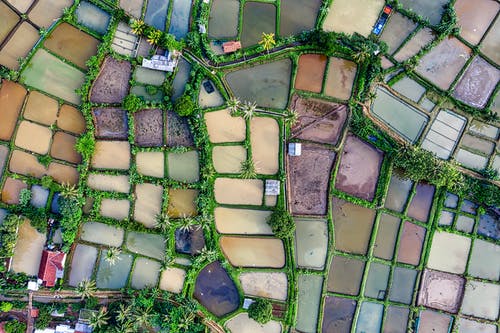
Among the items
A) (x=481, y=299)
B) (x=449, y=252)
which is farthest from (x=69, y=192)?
(x=481, y=299)

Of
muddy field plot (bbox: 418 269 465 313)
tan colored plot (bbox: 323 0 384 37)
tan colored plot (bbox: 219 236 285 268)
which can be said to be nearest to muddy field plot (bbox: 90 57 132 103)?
tan colored plot (bbox: 219 236 285 268)

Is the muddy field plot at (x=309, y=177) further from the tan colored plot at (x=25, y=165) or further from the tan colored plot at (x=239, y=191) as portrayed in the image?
the tan colored plot at (x=25, y=165)

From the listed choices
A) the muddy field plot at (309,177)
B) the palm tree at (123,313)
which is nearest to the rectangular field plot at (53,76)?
the palm tree at (123,313)

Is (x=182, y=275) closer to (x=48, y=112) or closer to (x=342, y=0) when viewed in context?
(x=48, y=112)

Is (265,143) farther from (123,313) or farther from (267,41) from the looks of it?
(123,313)

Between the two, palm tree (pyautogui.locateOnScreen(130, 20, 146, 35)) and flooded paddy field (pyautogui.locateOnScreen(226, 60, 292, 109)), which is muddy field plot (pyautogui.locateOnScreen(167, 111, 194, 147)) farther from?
palm tree (pyautogui.locateOnScreen(130, 20, 146, 35))

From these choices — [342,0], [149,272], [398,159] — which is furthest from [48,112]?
[398,159]
